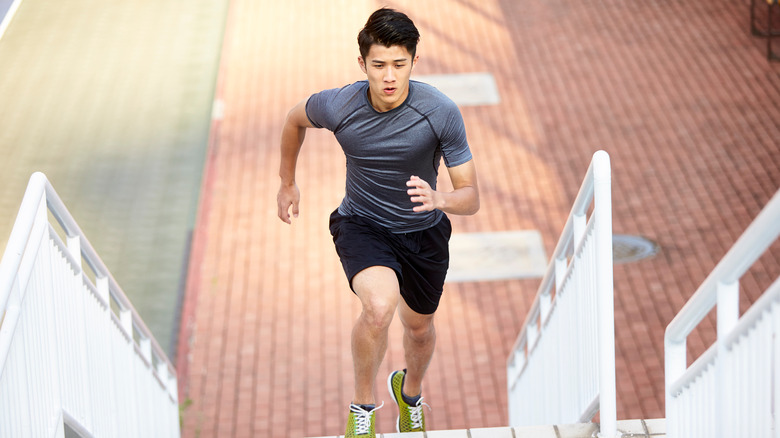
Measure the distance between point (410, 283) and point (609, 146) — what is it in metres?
7.19

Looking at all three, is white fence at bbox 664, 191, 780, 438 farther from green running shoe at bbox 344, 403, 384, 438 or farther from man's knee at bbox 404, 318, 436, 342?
man's knee at bbox 404, 318, 436, 342

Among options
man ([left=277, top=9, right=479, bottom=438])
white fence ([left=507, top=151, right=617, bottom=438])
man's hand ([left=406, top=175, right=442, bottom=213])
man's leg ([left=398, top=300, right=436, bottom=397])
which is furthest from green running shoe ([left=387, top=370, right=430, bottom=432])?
man's hand ([left=406, top=175, right=442, bottom=213])

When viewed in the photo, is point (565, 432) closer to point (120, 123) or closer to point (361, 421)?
point (361, 421)

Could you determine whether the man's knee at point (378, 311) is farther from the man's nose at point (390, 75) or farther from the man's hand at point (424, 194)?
the man's nose at point (390, 75)

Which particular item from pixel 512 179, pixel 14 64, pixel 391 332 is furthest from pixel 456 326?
pixel 14 64

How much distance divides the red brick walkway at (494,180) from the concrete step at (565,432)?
3317 mm

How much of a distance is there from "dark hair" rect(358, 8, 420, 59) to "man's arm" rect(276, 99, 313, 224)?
0.53m

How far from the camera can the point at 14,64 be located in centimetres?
1176

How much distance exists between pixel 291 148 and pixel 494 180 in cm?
651

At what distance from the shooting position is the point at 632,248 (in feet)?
31.6

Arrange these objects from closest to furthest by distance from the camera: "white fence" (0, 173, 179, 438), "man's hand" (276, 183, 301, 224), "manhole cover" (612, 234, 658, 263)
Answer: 1. "white fence" (0, 173, 179, 438)
2. "man's hand" (276, 183, 301, 224)
3. "manhole cover" (612, 234, 658, 263)

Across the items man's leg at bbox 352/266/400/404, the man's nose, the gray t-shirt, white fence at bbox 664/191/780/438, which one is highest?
the man's nose

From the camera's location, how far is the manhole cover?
952 cm

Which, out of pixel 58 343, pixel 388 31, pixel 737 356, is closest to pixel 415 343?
pixel 388 31
